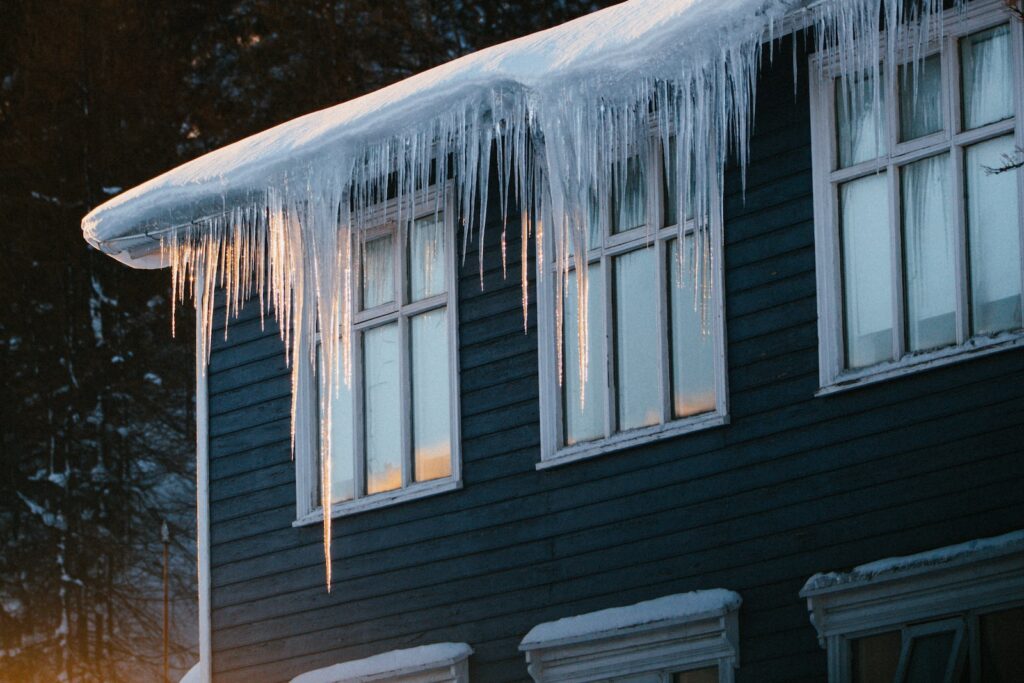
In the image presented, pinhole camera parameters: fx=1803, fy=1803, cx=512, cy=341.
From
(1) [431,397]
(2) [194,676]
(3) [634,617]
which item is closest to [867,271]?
(3) [634,617]

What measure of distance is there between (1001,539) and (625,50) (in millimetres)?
2775

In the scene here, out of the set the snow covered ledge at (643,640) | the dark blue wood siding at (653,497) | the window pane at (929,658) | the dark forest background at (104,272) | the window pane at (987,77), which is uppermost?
the dark forest background at (104,272)

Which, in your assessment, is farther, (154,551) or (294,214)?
(154,551)

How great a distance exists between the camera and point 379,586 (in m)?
10.1

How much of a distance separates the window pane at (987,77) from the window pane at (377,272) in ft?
12.5

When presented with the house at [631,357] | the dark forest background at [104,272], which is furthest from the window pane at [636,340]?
the dark forest background at [104,272]

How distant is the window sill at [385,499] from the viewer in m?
9.91

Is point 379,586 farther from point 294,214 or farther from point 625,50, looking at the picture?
point 625,50

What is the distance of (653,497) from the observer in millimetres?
8945

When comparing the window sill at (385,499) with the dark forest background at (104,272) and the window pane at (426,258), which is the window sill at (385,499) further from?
the dark forest background at (104,272)

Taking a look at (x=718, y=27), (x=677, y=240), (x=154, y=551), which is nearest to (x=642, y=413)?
(x=677, y=240)

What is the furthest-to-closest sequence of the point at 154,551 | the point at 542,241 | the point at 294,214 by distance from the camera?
the point at 154,551, the point at 294,214, the point at 542,241

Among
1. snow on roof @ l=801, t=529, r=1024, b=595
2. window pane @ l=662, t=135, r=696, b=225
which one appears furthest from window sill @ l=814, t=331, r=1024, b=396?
window pane @ l=662, t=135, r=696, b=225

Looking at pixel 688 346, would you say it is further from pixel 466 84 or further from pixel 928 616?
pixel 928 616
